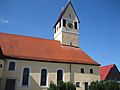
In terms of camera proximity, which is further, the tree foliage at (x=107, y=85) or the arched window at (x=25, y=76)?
the arched window at (x=25, y=76)

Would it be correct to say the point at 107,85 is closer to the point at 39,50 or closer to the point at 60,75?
the point at 60,75

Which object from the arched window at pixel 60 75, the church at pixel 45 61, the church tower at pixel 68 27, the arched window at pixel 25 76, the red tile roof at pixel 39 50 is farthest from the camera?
the church tower at pixel 68 27

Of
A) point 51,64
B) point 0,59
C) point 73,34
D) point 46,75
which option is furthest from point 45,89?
point 73,34

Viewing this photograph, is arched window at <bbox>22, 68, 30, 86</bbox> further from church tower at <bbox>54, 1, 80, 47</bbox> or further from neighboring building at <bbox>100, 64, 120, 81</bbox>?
neighboring building at <bbox>100, 64, 120, 81</bbox>

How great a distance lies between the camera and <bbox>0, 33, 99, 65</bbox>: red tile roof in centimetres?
2623

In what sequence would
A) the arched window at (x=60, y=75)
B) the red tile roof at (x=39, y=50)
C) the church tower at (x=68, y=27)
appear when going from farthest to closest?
the church tower at (x=68, y=27) → the arched window at (x=60, y=75) → the red tile roof at (x=39, y=50)

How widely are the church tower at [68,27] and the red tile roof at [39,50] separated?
1537 millimetres

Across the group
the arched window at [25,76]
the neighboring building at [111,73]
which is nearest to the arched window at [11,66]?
the arched window at [25,76]

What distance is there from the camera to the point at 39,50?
2866 centimetres

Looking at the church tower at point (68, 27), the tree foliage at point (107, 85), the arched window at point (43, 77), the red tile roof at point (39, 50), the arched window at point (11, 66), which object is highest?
the church tower at point (68, 27)

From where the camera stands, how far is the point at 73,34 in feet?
113

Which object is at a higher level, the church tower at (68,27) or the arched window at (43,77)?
the church tower at (68,27)

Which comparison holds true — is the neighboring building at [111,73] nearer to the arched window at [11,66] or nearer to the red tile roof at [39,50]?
the red tile roof at [39,50]

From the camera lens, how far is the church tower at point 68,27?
3356 centimetres
